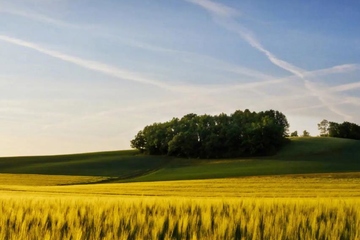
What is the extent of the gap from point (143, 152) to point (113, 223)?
210 ft

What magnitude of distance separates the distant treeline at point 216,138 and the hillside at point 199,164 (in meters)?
2.01

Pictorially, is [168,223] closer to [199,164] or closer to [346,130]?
[199,164]

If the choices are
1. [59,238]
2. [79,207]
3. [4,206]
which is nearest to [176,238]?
[59,238]

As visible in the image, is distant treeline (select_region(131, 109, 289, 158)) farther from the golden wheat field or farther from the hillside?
the golden wheat field

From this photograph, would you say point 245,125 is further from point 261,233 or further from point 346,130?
point 261,233

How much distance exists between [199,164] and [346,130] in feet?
118

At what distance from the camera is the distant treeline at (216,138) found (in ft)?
202

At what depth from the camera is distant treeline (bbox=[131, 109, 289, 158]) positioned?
202ft

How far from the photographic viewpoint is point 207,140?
6241cm

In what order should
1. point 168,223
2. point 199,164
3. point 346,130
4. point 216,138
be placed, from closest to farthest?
1. point 168,223
2. point 199,164
3. point 216,138
4. point 346,130

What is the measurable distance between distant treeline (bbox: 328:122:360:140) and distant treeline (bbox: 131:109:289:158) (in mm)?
19988

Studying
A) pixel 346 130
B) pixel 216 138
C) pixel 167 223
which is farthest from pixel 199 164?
pixel 167 223

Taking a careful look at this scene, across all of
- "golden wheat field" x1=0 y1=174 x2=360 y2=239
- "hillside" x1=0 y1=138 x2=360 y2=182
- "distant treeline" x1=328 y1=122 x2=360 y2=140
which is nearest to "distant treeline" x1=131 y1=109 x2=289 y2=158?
"hillside" x1=0 y1=138 x2=360 y2=182

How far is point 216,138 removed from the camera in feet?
203
